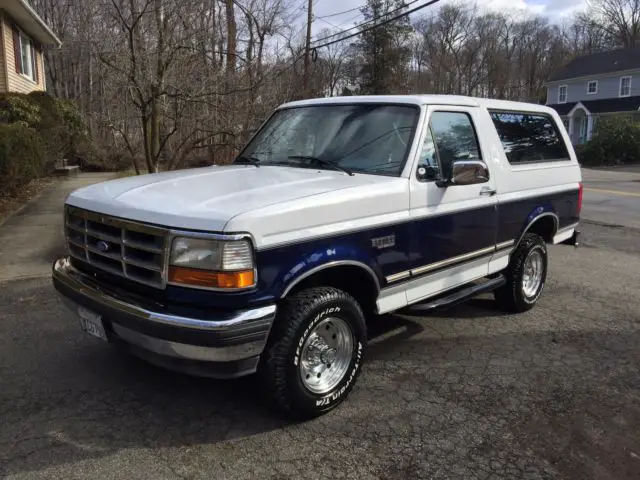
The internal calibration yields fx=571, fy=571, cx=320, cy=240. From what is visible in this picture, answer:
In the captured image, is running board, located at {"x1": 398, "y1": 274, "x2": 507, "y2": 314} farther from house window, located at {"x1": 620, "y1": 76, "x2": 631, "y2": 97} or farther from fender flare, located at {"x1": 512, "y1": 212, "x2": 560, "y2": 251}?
house window, located at {"x1": 620, "y1": 76, "x2": 631, "y2": 97}

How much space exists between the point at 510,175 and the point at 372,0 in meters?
44.8

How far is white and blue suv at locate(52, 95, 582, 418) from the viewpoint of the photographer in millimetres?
3047

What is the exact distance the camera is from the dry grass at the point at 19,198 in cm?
1057

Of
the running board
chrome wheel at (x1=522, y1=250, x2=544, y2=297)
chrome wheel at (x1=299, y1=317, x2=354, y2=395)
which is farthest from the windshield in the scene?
chrome wheel at (x1=522, y1=250, x2=544, y2=297)

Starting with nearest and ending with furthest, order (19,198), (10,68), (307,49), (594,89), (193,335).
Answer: (193,335) < (19,198) < (307,49) < (10,68) < (594,89)

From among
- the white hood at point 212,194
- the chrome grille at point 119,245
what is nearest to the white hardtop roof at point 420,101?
the white hood at point 212,194

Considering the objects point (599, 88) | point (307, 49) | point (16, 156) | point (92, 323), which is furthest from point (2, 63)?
point (599, 88)

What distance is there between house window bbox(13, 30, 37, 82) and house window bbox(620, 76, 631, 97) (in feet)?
131

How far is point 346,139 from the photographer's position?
4.39 m

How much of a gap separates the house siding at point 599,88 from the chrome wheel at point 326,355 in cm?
4623

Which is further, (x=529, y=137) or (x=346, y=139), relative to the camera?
(x=529, y=137)

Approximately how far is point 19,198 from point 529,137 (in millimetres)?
10966

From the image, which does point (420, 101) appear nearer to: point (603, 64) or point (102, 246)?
point (102, 246)

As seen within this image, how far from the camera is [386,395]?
152 inches
